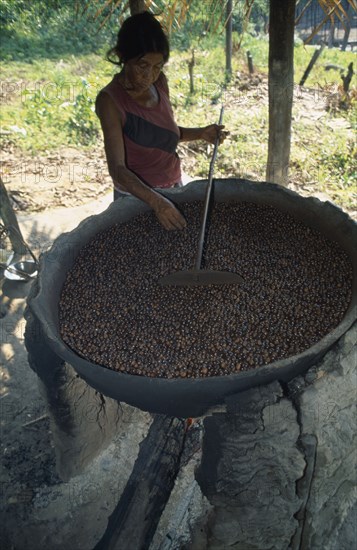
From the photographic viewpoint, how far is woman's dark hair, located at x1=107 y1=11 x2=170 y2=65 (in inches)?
82.3

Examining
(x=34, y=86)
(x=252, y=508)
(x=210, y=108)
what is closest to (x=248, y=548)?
(x=252, y=508)

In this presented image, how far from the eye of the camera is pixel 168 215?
80.4 inches

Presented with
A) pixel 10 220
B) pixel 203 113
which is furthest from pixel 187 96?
pixel 10 220

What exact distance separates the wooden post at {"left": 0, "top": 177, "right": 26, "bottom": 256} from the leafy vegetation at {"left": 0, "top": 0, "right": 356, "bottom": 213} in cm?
142

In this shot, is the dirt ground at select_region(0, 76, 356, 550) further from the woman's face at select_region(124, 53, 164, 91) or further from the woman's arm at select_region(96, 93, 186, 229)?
the woman's face at select_region(124, 53, 164, 91)

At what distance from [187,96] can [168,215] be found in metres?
5.60

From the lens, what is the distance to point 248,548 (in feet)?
6.18

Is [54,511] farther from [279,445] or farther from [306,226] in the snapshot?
[306,226]

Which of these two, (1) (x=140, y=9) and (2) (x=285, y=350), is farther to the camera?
(1) (x=140, y=9)

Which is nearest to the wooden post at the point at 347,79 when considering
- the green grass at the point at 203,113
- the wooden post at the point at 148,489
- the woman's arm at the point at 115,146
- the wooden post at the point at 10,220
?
Result: the green grass at the point at 203,113

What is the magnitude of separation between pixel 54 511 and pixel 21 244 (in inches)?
86.5

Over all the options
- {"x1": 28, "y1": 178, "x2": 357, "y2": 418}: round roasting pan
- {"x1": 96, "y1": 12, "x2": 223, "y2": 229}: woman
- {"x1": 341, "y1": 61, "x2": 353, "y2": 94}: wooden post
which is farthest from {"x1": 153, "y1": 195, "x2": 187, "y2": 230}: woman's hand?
{"x1": 341, "y1": 61, "x2": 353, "y2": 94}: wooden post

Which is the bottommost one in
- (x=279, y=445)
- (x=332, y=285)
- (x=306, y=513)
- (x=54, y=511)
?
(x=54, y=511)

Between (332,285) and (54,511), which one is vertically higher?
(332,285)
